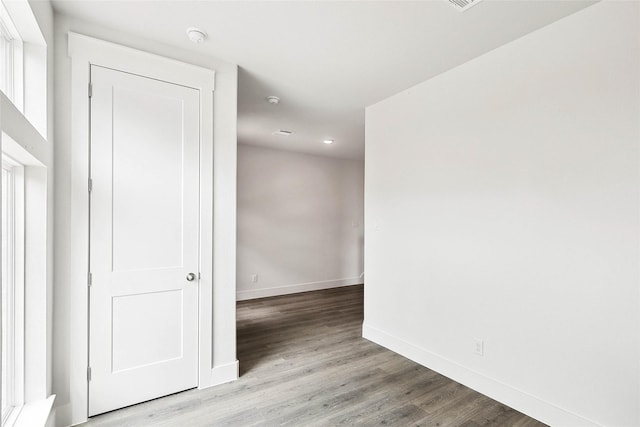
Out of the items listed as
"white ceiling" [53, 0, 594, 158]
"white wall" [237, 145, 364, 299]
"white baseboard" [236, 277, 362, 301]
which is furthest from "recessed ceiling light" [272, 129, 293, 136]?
"white baseboard" [236, 277, 362, 301]

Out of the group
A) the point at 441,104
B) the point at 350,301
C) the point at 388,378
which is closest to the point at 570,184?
the point at 441,104

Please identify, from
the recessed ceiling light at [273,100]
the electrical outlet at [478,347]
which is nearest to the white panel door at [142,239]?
the recessed ceiling light at [273,100]

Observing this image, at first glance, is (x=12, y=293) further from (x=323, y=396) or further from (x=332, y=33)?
(x=332, y=33)

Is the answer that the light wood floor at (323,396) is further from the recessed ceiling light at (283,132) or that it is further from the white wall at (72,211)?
the recessed ceiling light at (283,132)

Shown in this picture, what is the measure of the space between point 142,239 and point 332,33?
6.47 ft

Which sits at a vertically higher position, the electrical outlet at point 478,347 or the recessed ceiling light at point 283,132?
the recessed ceiling light at point 283,132

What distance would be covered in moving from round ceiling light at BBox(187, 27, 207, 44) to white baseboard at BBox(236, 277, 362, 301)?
3.90 m

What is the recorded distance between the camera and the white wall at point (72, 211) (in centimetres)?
209

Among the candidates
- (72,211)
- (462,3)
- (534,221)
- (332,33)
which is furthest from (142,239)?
(534,221)

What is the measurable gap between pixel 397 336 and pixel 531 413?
49.2 inches

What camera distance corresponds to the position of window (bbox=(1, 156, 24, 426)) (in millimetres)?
1724

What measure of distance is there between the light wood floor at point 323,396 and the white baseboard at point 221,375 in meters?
0.05

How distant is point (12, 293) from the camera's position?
1.79 meters

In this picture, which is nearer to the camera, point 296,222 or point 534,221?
point 534,221
